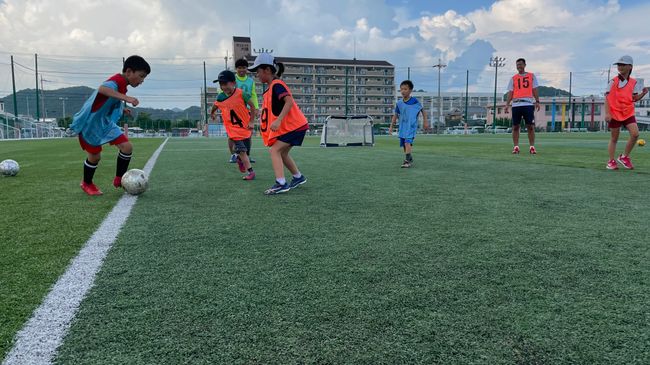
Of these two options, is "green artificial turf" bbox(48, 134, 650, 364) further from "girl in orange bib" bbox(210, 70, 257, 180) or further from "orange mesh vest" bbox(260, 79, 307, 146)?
"girl in orange bib" bbox(210, 70, 257, 180)

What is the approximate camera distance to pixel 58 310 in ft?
6.11

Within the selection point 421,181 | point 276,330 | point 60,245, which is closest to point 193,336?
point 276,330

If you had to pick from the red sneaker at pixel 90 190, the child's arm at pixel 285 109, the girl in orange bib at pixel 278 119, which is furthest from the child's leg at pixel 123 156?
the child's arm at pixel 285 109

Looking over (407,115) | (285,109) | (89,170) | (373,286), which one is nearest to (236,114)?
(285,109)

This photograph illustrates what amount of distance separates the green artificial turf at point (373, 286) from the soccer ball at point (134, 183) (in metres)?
0.91

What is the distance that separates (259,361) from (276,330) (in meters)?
0.22

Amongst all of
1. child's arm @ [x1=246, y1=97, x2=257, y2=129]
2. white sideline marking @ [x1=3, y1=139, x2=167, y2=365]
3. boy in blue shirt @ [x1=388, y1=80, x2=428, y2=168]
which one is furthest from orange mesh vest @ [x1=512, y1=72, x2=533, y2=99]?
white sideline marking @ [x1=3, y1=139, x2=167, y2=365]

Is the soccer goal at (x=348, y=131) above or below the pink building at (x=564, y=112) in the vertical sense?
below

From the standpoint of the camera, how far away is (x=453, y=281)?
2205 mm

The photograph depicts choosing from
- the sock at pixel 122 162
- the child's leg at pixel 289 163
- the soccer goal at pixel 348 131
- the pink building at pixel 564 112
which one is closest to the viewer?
Answer: the sock at pixel 122 162

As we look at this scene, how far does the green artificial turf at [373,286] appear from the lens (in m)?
1.57

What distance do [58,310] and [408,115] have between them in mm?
7732

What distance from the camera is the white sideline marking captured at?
5.02 feet

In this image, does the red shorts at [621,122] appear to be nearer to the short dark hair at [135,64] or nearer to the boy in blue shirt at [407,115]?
the boy in blue shirt at [407,115]
